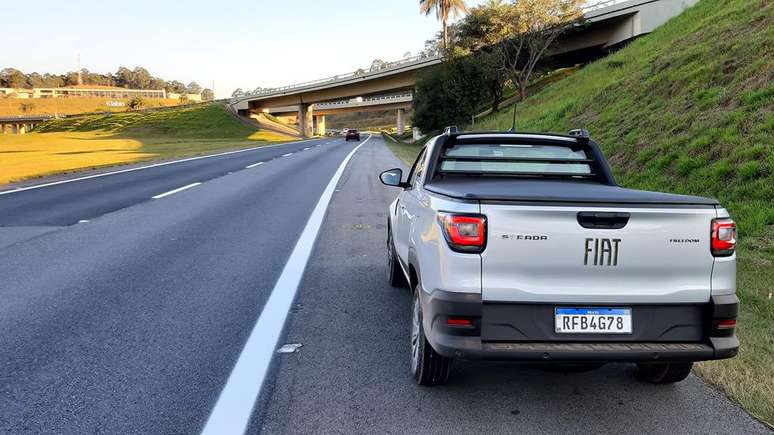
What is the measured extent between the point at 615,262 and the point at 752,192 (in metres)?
6.83

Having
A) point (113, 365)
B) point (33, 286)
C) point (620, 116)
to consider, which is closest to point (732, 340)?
point (113, 365)

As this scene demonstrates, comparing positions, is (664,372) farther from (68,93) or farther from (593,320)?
(68,93)

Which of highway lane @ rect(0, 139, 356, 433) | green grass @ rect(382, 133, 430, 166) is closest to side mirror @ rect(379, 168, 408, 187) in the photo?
highway lane @ rect(0, 139, 356, 433)

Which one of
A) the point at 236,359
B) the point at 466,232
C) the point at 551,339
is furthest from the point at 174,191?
the point at 551,339

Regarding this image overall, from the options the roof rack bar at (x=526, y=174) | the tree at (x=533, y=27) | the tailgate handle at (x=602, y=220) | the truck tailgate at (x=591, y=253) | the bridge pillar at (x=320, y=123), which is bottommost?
the truck tailgate at (x=591, y=253)

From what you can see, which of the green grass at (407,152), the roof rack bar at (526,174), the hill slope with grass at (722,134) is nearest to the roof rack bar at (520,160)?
the roof rack bar at (526,174)

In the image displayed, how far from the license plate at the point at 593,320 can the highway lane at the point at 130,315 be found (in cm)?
210

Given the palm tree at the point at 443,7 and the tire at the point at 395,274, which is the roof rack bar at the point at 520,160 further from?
the palm tree at the point at 443,7

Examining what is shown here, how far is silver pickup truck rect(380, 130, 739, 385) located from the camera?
3137mm

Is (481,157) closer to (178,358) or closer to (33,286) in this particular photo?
(178,358)

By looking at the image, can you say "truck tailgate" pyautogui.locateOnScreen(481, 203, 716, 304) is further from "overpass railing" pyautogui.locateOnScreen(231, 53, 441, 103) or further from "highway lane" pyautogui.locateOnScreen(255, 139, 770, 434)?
"overpass railing" pyautogui.locateOnScreen(231, 53, 441, 103)

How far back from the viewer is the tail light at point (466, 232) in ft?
10.3

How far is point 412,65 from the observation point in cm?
6309

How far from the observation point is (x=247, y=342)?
4.41 metres
